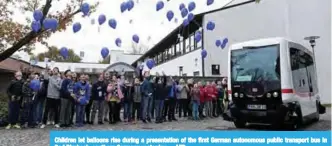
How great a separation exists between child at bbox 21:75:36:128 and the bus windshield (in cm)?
599

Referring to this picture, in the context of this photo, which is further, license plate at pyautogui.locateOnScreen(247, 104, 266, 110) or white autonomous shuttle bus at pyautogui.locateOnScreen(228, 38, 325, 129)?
license plate at pyautogui.locateOnScreen(247, 104, 266, 110)

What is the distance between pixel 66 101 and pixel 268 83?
5.94 m

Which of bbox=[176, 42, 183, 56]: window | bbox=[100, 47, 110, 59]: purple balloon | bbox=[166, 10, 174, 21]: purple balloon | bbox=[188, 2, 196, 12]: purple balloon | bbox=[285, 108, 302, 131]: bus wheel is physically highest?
bbox=[176, 42, 183, 56]: window

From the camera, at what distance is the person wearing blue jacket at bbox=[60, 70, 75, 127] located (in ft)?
34.9

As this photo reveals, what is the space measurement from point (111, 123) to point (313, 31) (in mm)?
16816

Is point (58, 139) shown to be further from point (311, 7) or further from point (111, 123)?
point (311, 7)

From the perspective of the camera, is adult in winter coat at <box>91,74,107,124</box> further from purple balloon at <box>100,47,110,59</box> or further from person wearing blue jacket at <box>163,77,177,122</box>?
person wearing blue jacket at <box>163,77,177,122</box>

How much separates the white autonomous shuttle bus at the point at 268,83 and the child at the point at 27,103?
5.91 metres

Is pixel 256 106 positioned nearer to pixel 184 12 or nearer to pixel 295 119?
pixel 295 119

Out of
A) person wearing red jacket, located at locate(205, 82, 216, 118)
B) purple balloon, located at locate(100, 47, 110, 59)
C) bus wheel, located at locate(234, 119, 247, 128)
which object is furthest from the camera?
person wearing red jacket, located at locate(205, 82, 216, 118)

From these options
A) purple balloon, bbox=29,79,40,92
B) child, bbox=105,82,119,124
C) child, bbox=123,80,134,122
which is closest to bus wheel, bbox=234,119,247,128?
child, bbox=123,80,134,122

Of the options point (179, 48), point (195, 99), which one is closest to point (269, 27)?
point (179, 48)

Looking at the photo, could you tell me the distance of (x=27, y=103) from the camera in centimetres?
1051

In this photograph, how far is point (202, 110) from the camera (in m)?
14.2
